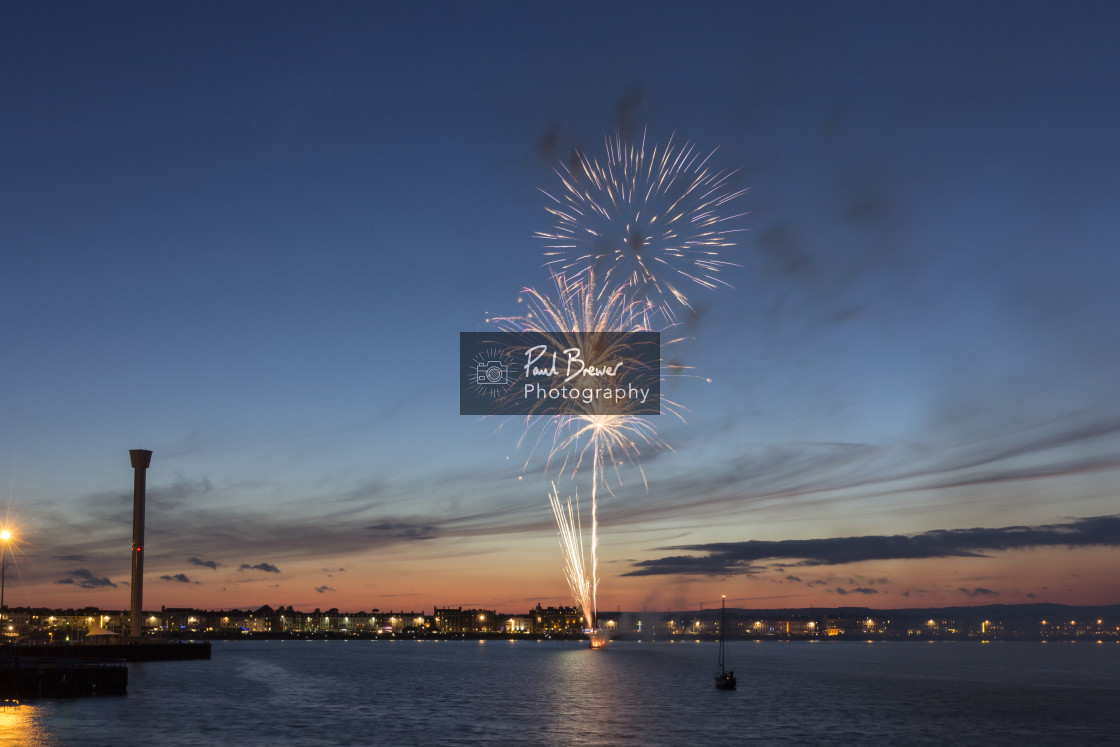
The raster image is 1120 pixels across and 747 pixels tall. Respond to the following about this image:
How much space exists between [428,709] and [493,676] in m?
54.2

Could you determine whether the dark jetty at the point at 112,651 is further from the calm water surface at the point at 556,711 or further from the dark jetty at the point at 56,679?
the dark jetty at the point at 56,679

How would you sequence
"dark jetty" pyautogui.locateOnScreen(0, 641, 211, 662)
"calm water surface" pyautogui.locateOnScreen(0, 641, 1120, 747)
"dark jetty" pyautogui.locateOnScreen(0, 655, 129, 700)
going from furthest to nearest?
"dark jetty" pyautogui.locateOnScreen(0, 641, 211, 662) < "dark jetty" pyautogui.locateOnScreen(0, 655, 129, 700) < "calm water surface" pyautogui.locateOnScreen(0, 641, 1120, 747)

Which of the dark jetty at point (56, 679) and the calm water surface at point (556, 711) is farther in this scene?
the dark jetty at point (56, 679)

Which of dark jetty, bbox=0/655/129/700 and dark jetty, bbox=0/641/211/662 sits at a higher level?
dark jetty, bbox=0/655/129/700

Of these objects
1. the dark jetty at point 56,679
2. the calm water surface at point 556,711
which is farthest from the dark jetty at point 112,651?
the dark jetty at point 56,679

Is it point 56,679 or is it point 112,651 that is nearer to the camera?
point 56,679

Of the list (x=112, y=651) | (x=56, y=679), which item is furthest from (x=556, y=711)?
(x=112, y=651)

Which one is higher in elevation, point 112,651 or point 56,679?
point 56,679

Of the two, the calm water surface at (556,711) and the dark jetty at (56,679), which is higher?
the dark jetty at (56,679)

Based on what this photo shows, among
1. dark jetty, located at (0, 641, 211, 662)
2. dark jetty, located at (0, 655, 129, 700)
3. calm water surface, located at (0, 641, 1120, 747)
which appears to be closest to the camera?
calm water surface, located at (0, 641, 1120, 747)

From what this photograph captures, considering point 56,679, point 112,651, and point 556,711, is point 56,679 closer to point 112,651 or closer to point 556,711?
point 556,711

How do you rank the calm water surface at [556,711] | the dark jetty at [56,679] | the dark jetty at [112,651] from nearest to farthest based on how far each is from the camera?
1. the calm water surface at [556,711]
2. the dark jetty at [56,679]
3. the dark jetty at [112,651]

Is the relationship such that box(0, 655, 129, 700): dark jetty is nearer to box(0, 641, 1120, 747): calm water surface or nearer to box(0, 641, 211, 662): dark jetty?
box(0, 641, 1120, 747): calm water surface

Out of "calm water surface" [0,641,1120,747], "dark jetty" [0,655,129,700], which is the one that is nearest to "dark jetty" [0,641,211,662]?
"calm water surface" [0,641,1120,747]
